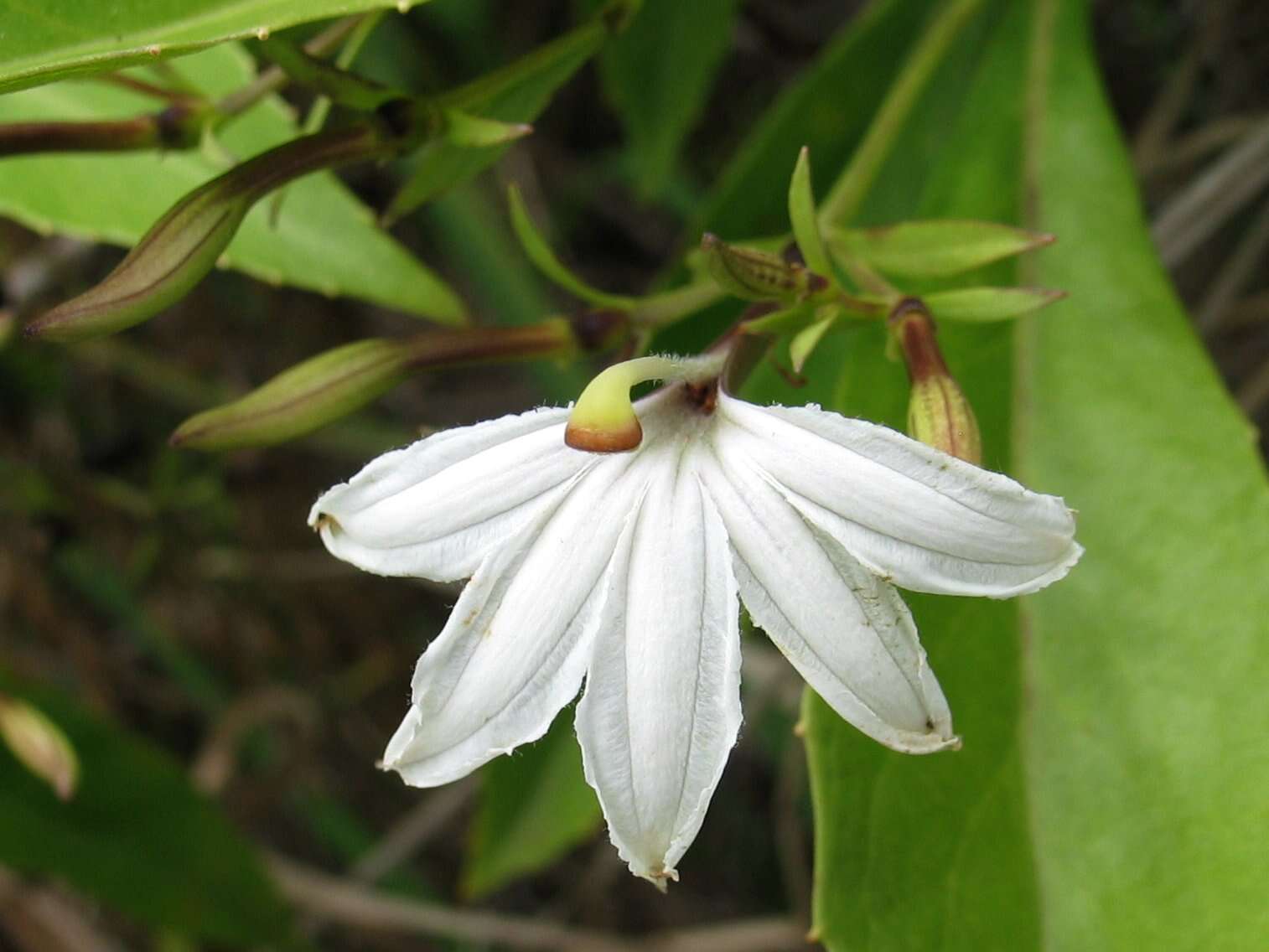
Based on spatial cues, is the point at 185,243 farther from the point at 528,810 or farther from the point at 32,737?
the point at 528,810

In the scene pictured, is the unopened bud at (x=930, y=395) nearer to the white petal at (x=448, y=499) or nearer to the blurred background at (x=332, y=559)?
the white petal at (x=448, y=499)

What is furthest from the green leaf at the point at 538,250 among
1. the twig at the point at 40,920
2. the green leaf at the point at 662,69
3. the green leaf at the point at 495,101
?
the twig at the point at 40,920

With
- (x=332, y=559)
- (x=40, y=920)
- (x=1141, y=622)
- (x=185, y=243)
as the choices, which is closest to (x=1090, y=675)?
(x=1141, y=622)

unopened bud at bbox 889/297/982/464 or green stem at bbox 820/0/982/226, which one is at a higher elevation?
green stem at bbox 820/0/982/226

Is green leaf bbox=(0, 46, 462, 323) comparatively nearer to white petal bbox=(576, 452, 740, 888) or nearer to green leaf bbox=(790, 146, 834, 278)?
green leaf bbox=(790, 146, 834, 278)

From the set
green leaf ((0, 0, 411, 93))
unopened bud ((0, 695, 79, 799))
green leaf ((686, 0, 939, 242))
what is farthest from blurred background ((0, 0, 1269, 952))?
green leaf ((0, 0, 411, 93))

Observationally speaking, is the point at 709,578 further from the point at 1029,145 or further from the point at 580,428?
the point at 1029,145
